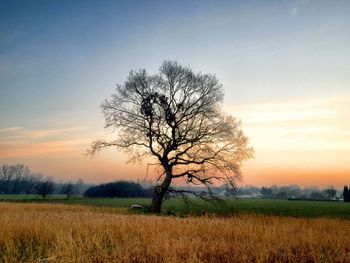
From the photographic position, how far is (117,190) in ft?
355

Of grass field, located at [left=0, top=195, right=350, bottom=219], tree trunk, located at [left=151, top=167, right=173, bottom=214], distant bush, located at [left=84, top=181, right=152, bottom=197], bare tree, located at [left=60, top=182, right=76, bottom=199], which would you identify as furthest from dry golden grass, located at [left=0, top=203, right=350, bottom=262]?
distant bush, located at [left=84, top=181, right=152, bottom=197]

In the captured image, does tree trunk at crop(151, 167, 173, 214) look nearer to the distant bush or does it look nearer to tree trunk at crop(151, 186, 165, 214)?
tree trunk at crop(151, 186, 165, 214)

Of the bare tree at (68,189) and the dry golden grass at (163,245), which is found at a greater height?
the dry golden grass at (163,245)

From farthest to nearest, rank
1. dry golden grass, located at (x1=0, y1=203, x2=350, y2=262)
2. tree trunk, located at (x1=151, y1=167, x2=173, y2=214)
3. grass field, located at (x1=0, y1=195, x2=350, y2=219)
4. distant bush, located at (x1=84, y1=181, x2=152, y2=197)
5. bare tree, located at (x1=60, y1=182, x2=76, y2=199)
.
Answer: distant bush, located at (x1=84, y1=181, x2=152, y2=197)
bare tree, located at (x1=60, y1=182, x2=76, y2=199)
grass field, located at (x1=0, y1=195, x2=350, y2=219)
tree trunk, located at (x1=151, y1=167, x2=173, y2=214)
dry golden grass, located at (x1=0, y1=203, x2=350, y2=262)

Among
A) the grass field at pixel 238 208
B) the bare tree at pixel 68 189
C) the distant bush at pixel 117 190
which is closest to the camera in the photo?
the grass field at pixel 238 208

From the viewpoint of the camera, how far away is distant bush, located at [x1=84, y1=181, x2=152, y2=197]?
108 metres

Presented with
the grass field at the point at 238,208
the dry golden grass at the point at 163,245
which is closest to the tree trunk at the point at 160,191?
the grass field at the point at 238,208

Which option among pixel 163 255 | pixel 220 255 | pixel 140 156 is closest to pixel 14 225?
pixel 163 255

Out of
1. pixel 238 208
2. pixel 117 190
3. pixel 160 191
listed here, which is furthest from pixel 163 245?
pixel 117 190

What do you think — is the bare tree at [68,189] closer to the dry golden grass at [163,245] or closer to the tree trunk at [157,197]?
the tree trunk at [157,197]

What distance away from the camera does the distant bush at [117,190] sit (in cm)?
10762

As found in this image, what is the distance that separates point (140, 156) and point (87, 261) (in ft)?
70.5

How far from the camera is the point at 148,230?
8.98 meters

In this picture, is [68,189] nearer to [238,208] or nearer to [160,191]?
[238,208]
